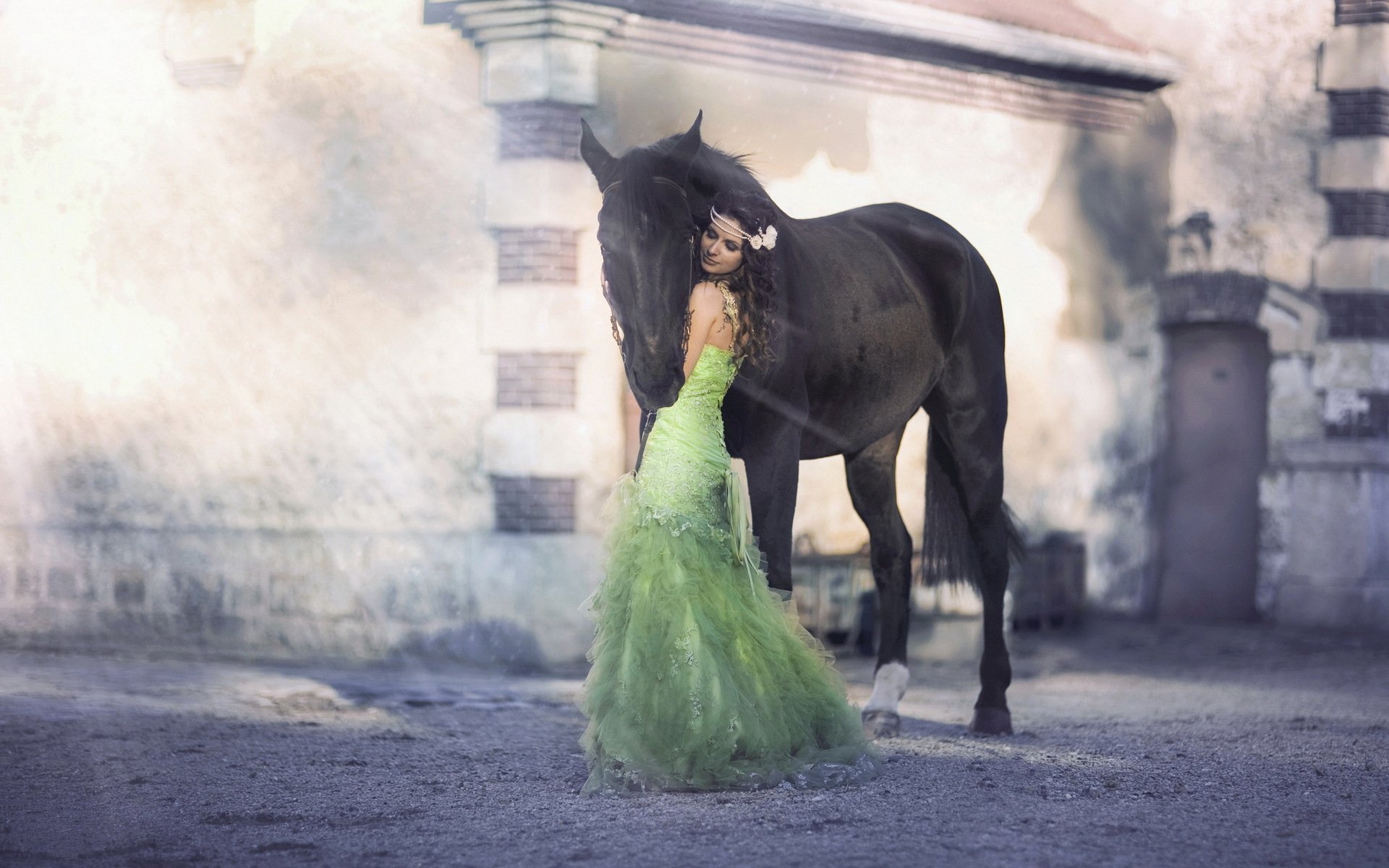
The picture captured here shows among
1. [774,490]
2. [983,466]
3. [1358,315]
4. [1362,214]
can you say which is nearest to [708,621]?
[774,490]

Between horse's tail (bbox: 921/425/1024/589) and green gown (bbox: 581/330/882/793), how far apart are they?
1875 mm

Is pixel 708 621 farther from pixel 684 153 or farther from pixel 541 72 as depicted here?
pixel 541 72

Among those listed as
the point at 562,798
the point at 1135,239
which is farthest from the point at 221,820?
the point at 1135,239

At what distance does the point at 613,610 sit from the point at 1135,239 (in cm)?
820

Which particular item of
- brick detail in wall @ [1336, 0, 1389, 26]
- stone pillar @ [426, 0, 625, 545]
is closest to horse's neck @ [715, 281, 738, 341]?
stone pillar @ [426, 0, 625, 545]

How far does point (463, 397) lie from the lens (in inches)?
352

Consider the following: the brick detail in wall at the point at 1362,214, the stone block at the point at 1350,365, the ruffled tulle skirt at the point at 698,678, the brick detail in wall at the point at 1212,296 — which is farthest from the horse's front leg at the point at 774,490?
the brick detail in wall at the point at 1362,214

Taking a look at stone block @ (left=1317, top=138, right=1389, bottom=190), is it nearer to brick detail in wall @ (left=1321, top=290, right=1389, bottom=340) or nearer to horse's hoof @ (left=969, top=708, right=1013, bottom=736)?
brick detail in wall @ (left=1321, top=290, right=1389, bottom=340)

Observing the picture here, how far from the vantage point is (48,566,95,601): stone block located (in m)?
9.34

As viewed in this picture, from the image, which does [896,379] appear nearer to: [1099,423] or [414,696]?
[414,696]

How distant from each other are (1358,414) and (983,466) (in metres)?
6.40

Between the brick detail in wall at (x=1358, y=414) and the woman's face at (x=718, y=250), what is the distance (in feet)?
27.3

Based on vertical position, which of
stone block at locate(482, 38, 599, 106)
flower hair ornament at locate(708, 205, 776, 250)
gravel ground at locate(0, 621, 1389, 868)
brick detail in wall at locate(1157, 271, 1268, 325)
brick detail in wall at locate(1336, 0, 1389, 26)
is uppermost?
brick detail in wall at locate(1336, 0, 1389, 26)

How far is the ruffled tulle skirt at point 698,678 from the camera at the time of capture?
4602mm
